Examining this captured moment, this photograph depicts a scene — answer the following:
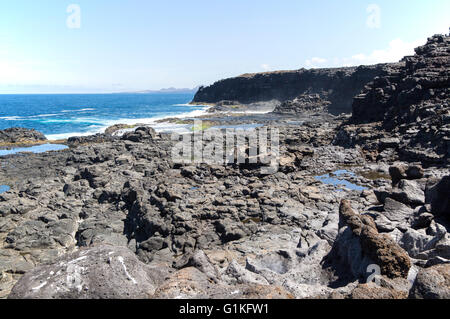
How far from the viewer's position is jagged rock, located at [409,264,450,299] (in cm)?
477

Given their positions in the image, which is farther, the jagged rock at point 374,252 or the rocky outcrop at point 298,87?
the rocky outcrop at point 298,87

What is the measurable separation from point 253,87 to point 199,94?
127 ft

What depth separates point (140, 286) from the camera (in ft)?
19.0

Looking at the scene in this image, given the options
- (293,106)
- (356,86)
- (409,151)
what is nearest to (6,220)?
(409,151)

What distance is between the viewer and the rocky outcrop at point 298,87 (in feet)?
289

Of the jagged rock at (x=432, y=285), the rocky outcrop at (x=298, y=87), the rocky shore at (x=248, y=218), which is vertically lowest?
the rocky shore at (x=248, y=218)

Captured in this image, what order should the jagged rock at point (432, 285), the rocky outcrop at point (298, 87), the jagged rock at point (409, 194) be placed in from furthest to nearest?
the rocky outcrop at point (298, 87)
the jagged rock at point (409, 194)
the jagged rock at point (432, 285)

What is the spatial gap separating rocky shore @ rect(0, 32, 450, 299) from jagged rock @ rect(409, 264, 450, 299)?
0.7 inches

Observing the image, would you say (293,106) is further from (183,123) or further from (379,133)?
(379,133)

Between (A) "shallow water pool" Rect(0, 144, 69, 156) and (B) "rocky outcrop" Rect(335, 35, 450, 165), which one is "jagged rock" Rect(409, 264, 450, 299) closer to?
(B) "rocky outcrop" Rect(335, 35, 450, 165)

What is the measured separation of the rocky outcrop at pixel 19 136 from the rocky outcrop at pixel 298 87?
6281 cm

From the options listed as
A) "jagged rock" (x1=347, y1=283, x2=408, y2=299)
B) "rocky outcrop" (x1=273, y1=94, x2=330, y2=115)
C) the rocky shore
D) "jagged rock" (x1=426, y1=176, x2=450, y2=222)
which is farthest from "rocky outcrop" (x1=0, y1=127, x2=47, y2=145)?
"rocky outcrop" (x1=273, y1=94, x2=330, y2=115)

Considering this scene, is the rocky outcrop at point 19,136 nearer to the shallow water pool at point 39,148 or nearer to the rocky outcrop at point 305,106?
the shallow water pool at point 39,148

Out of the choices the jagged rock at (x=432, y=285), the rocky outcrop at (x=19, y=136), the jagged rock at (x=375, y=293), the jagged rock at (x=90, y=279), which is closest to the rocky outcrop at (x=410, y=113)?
the jagged rock at (x=432, y=285)
